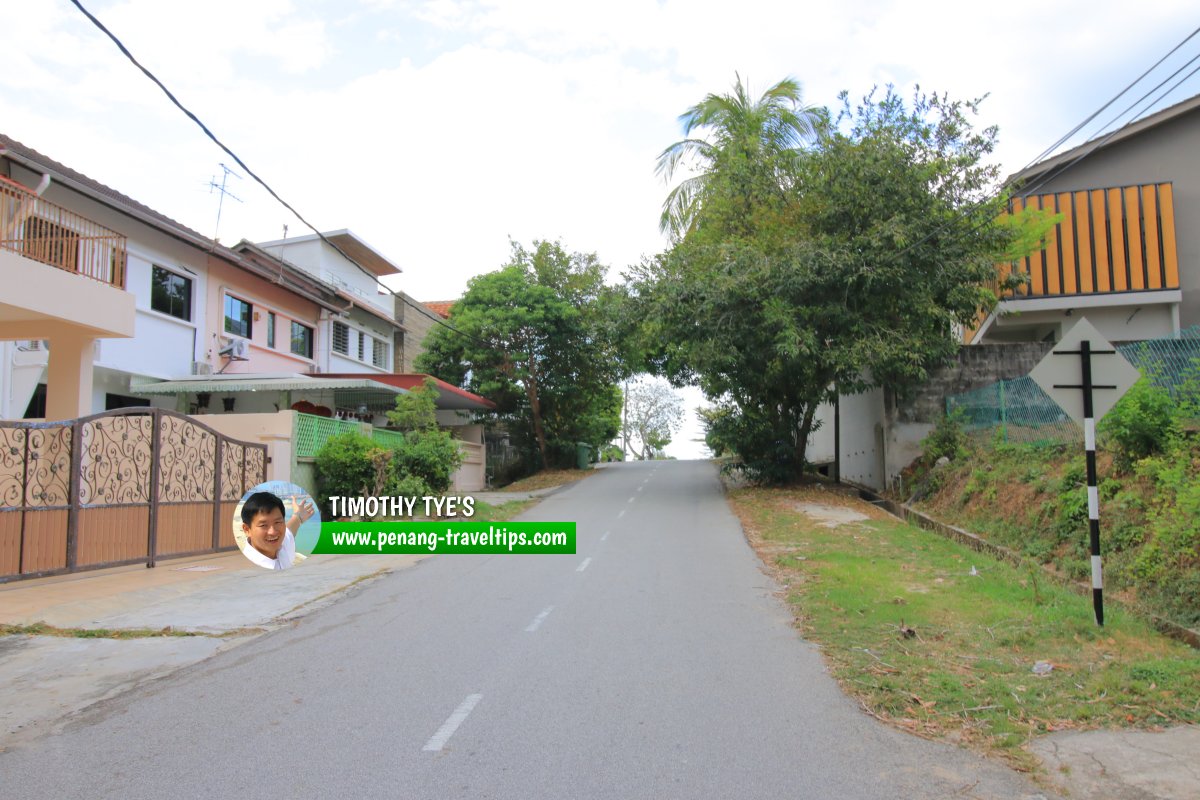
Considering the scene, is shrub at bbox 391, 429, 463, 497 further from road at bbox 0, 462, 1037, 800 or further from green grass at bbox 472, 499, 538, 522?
road at bbox 0, 462, 1037, 800

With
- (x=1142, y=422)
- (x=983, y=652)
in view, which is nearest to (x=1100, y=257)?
(x=1142, y=422)

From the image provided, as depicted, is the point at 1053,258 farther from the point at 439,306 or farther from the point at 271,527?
the point at 439,306

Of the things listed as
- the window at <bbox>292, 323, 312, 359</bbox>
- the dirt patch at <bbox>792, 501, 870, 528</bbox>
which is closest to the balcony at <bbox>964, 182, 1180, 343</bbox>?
the dirt patch at <bbox>792, 501, 870, 528</bbox>

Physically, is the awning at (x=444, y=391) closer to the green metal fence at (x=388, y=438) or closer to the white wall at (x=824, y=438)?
the green metal fence at (x=388, y=438)

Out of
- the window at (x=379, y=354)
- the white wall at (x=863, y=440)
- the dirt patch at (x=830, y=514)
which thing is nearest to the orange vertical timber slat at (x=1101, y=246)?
the white wall at (x=863, y=440)

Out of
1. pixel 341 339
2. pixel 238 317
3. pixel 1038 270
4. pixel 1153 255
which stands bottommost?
pixel 238 317

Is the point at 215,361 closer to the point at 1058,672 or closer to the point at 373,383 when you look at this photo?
the point at 373,383

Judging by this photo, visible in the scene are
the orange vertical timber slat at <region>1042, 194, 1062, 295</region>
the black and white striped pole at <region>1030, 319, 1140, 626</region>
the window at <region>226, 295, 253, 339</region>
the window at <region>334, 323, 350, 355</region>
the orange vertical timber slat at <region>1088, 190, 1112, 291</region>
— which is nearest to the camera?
the black and white striped pole at <region>1030, 319, 1140, 626</region>

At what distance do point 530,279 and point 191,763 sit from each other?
31511mm

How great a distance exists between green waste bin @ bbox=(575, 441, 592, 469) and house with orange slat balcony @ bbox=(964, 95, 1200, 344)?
1882 centimetres

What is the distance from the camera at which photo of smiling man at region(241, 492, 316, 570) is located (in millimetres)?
13586

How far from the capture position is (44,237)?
1321cm

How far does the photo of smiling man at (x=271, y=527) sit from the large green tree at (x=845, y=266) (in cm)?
1093

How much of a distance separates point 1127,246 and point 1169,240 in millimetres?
946
